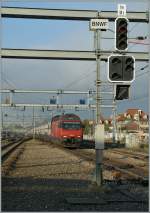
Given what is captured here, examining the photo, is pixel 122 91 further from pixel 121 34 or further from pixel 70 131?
pixel 70 131

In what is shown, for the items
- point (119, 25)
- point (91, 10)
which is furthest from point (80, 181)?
point (91, 10)

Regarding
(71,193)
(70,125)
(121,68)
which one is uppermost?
(121,68)

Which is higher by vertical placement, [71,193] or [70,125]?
[70,125]

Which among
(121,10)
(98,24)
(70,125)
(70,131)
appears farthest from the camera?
(70,125)

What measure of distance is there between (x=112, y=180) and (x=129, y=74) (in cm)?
437

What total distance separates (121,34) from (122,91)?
1402mm

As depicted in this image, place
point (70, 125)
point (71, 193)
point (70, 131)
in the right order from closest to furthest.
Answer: point (71, 193), point (70, 131), point (70, 125)

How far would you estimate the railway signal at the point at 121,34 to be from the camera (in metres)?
12.5

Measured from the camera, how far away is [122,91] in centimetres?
1255

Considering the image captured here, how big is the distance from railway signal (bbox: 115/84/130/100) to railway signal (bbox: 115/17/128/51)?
3.04ft

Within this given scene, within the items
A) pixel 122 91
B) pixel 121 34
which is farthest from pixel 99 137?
pixel 121 34

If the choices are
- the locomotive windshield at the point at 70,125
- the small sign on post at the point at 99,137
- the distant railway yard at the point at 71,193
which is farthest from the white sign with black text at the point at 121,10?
the locomotive windshield at the point at 70,125

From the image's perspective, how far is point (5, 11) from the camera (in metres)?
17.5

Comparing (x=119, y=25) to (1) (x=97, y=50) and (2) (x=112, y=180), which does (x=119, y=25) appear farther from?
(2) (x=112, y=180)
